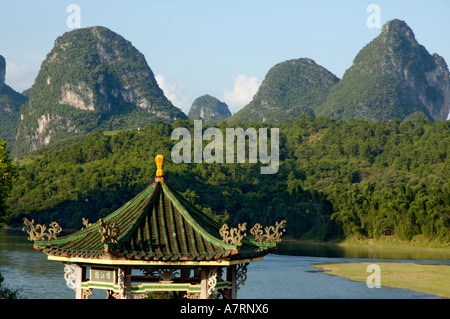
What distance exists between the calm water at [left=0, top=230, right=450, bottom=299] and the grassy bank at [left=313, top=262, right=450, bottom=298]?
1357mm

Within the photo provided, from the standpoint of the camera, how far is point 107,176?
104 metres

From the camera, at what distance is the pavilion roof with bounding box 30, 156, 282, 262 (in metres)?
9.60

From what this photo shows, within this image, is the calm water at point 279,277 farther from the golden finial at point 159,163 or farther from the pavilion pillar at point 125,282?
the pavilion pillar at point 125,282

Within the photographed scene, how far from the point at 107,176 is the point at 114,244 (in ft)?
315

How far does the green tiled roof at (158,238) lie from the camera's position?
967 centimetres

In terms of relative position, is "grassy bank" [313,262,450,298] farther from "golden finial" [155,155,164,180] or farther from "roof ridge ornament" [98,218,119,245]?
"roof ridge ornament" [98,218,119,245]

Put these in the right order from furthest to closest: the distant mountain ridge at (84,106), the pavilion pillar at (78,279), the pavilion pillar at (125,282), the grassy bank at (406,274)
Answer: the distant mountain ridge at (84,106)
the grassy bank at (406,274)
the pavilion pillar at (78,279)
the pavilion pillar at (125,282)

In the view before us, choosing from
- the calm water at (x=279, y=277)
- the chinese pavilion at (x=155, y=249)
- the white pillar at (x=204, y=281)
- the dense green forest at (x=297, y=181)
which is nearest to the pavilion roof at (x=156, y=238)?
the chinese pavilion at (x=155, y=249)

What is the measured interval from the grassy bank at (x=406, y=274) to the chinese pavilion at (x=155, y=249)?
100 feet

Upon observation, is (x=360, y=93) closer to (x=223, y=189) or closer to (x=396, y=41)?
(x=396, y=41)

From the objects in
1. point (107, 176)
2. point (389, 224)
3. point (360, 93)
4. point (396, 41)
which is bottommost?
point (389, 224)

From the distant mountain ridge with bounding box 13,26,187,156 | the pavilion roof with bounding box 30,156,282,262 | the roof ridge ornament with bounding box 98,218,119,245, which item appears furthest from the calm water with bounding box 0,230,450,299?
the distant mountain ridge with bounding box 13,26,187,156

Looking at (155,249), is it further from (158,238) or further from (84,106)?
(84,106)
